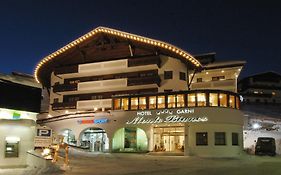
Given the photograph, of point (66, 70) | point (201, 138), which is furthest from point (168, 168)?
point (66, 70)

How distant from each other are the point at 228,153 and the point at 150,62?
608 inches

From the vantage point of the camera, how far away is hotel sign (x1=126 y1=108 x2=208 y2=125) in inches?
1416

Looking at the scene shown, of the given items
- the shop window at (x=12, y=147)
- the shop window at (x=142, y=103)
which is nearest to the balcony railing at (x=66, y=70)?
the shop window at (x=142, y=103)

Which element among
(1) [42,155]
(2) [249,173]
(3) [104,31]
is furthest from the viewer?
(3) [104,31]

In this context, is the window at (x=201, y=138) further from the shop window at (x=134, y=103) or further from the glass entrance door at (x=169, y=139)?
the shop window at (x=134, y=103)

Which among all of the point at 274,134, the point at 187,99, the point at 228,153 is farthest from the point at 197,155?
the point at 274,134

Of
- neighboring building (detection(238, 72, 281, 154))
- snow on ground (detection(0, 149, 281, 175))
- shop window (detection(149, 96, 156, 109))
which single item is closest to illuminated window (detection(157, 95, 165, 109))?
shop window (detection(149, 96, 156, 109))

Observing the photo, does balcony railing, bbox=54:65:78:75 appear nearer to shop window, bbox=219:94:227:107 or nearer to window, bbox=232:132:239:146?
shop window, bbox=219:94:227:107

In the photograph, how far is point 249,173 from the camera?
1847 centimetres

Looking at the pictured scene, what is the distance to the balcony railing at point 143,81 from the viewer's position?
44.2 meters

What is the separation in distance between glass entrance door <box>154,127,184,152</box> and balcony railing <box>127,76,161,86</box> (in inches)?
304

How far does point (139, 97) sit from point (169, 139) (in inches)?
226

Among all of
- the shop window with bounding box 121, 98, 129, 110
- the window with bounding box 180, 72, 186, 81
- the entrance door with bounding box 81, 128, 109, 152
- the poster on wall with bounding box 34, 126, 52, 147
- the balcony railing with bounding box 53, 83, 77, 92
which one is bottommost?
the entrance door with bounding box 81, 128, 109, 152

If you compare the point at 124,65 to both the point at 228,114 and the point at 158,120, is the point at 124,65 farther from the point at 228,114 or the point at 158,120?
the point at 228,114
